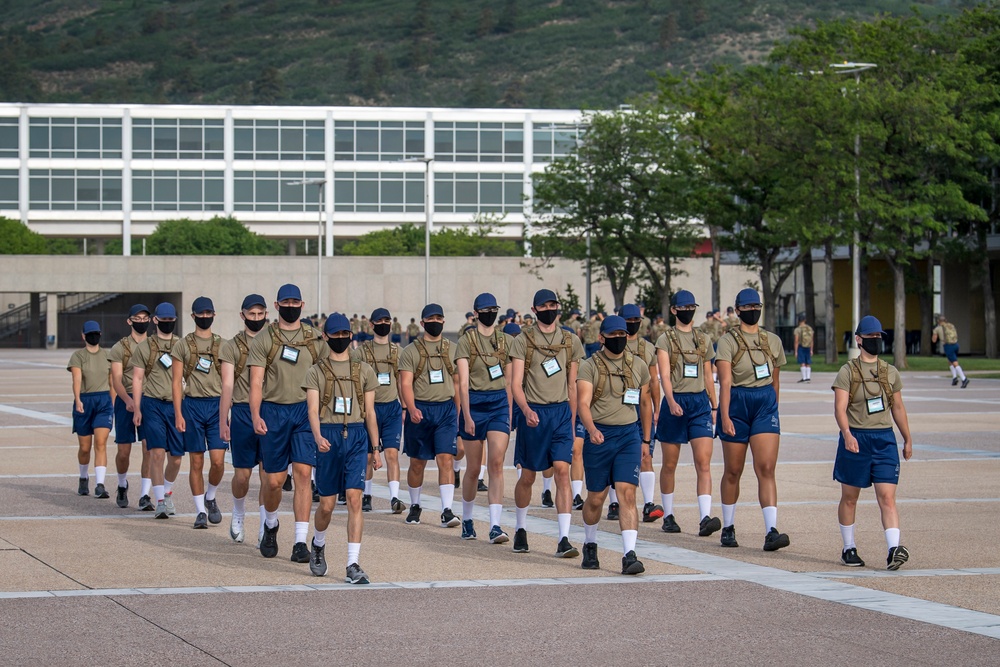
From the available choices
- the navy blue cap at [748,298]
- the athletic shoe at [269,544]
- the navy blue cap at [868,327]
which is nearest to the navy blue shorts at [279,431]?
the athletic shoe at [269,544]

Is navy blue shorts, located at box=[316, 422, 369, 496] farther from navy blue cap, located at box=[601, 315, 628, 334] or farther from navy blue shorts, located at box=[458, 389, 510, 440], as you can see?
navy blue shorts, located at box=[458, 389, 510, 440]

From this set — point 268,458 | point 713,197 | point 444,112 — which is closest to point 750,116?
point 713,197

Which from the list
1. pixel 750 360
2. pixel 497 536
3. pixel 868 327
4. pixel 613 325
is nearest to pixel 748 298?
pixel 750 360

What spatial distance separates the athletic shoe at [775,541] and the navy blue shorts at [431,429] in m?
3.40

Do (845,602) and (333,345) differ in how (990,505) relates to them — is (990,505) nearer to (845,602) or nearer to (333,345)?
(845,602)

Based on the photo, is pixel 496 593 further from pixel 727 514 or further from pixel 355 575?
pixel 727 514

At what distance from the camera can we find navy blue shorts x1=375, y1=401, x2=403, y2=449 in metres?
14.2

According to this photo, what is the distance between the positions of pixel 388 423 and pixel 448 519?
1.52 meters

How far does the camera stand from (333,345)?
34.3 ft

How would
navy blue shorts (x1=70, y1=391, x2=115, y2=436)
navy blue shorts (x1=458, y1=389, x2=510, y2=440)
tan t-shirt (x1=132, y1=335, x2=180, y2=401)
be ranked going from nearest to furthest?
navy blue shorts (x1=458, y1=389, x2=510, y2=440) → tan t-shirt (x1=132, y1=335, x2=180, y2=401) → navy blue shorts (x1=70, y1=391, x2=115, y2=436)

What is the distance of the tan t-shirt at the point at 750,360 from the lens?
39.1 ft

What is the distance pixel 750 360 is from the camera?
11984 millimetres

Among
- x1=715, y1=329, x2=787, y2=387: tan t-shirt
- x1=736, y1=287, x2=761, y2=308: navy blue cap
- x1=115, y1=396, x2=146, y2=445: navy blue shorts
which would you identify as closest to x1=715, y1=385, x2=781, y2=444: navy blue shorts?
x1=715, y1=329, x2=787, y2=387: tan t-shirt

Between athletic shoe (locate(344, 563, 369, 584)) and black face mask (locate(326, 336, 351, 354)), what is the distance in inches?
62.9
